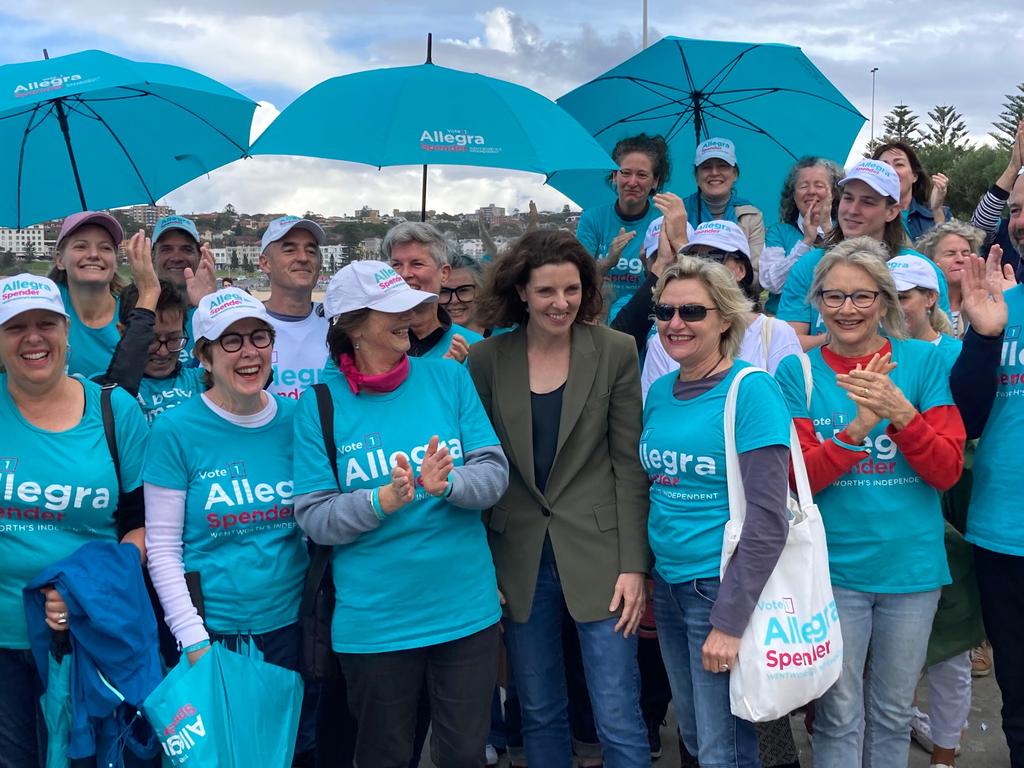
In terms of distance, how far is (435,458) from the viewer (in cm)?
283

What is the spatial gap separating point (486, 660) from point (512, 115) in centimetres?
253

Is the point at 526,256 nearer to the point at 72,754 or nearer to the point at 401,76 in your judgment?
the point at 401,76

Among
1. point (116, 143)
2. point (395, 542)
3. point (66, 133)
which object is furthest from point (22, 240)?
point (395, 542)

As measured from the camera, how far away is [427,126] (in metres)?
4.25

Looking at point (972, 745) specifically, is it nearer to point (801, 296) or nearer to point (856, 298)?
point (801, 296)

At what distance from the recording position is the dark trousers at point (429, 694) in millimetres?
3014

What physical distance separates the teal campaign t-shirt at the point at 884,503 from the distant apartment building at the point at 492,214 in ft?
7.02

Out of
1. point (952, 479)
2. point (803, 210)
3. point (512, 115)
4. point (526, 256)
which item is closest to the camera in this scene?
point (952, 479)

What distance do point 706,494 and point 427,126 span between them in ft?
7.46

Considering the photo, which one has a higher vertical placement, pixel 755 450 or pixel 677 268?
pixel 677 268

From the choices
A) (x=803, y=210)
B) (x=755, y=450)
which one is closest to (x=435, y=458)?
(x=755, y=450)

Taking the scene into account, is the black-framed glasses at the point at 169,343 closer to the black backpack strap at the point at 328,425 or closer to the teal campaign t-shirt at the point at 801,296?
the black backpack strap at the point at 328,425

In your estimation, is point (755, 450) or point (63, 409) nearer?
point (755, 450)

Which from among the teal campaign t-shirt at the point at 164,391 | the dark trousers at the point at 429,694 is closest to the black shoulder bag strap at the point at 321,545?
the dark trousers at the point at 429,694
